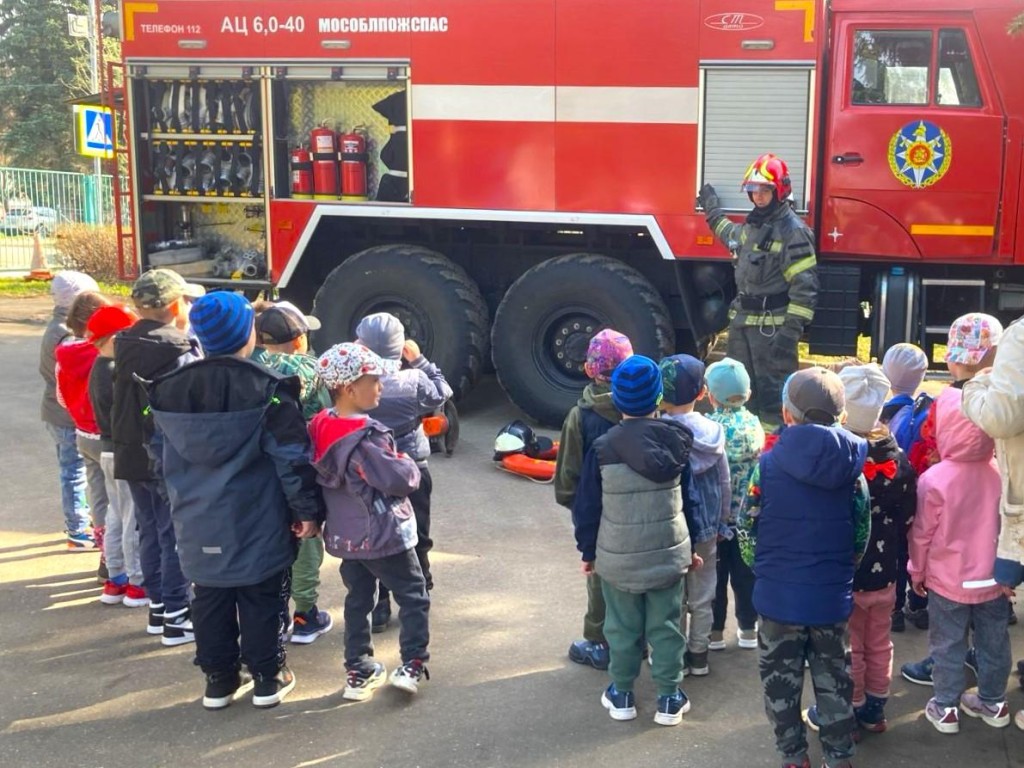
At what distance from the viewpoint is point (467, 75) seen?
795 centimetres

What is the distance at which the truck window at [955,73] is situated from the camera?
288 inches

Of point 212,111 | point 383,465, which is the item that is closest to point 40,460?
point 212,111

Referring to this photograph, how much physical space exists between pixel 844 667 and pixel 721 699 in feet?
2.39

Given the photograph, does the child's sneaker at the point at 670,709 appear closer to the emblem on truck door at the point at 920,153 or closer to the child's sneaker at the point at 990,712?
the child's sneaker at the point at 990,712

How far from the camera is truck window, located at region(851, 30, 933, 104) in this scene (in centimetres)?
743

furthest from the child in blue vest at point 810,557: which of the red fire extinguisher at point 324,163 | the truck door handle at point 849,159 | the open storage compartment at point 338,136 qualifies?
the red fire extinguisher at point 324,163

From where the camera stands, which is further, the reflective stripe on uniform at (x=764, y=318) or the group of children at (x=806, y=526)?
the reflective stripe on uniform at (x=764, y=318)

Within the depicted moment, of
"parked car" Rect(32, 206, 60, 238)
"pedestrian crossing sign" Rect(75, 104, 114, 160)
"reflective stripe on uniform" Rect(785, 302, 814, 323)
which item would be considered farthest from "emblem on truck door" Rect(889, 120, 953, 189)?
"parked car" Rect(32, 206, 60, 238)

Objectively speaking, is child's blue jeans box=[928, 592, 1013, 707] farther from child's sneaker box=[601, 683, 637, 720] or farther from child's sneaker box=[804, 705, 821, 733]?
child's sneaker box=[601, 683, 637, 720]

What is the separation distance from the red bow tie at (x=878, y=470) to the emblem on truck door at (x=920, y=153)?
4268mm

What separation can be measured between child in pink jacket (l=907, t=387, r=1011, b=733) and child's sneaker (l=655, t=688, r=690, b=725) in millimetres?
871

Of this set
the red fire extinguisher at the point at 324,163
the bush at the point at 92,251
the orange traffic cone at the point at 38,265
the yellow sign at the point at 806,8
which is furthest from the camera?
the orange traffic cone at the point at 38,265

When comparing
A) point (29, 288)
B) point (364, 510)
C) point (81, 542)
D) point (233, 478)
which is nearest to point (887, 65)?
point (364, 510)

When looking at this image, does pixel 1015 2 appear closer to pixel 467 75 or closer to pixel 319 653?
pixel 467 75
